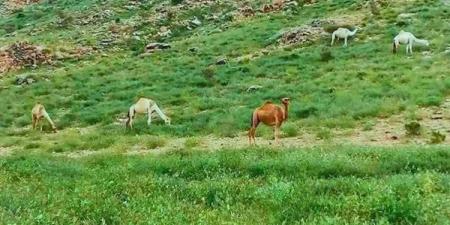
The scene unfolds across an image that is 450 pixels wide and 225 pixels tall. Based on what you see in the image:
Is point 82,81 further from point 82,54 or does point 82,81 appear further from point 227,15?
point 227,15

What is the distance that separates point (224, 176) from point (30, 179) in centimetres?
374


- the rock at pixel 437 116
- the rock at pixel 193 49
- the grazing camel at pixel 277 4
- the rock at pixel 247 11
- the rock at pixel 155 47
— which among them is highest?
the grazing camel at pixel 277 4

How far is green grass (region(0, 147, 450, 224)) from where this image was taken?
28.6ft

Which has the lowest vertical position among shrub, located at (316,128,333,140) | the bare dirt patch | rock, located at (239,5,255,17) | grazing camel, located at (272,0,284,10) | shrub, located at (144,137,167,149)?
shrub, located at (144,137,167,149)

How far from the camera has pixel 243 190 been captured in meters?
10.7

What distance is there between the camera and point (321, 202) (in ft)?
31.3

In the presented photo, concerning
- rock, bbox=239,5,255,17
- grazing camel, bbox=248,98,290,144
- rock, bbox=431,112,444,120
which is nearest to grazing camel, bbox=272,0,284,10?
rock, bbox=239,5,255,17

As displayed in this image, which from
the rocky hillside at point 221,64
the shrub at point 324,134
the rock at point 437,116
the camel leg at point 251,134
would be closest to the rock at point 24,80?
the rocky hillside at point 221,64

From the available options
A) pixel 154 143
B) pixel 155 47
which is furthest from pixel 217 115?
pixel 155 47

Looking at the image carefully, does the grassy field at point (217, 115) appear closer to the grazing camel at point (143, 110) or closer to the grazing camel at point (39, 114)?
the grazing camel at point (143, 110)

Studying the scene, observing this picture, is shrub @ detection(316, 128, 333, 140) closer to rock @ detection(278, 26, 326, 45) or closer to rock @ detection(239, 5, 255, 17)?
rock @ detection(278, 26, 326, 45)

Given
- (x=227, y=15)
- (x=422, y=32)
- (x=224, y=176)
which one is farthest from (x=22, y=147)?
(x=227, y=15)

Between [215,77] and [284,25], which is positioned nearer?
[215,77]

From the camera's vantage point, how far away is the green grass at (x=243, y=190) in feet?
28.6
